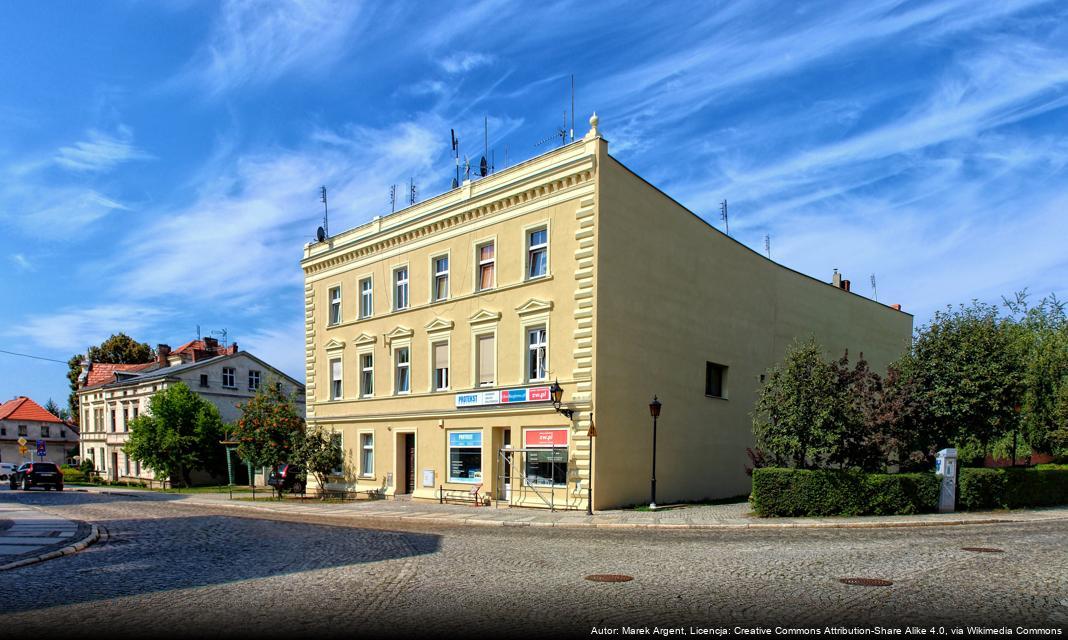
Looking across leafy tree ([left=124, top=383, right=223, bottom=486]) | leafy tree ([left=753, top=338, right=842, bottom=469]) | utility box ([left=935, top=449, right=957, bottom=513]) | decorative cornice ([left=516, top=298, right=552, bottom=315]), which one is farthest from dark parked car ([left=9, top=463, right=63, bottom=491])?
utility box ([left=935, top=449, right=957, bottom=513])

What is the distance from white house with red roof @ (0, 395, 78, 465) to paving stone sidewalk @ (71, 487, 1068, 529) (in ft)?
280

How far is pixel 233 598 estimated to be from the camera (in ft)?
32.4

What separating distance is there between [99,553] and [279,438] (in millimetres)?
20174

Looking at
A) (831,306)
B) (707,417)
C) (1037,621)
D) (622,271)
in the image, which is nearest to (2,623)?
(1037,621)

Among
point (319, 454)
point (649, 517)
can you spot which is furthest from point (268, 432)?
point (649, 517)

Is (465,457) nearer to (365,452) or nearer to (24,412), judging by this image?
(365,452)

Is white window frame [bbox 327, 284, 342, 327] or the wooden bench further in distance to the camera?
white window frame [bbox 327, 284, 342, 327]

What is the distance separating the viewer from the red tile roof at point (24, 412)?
9700 cm

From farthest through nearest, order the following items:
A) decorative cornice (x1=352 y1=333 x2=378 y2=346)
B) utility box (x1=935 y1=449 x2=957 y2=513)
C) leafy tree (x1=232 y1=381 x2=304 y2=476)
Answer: leafy tree (x1=232 y1=381 x2=304 y2=476) → decorative cornice (x1=352 y1=333 x2=378 y2=346) → utility box (x1=935 y1=449 x2=957 y2=513)

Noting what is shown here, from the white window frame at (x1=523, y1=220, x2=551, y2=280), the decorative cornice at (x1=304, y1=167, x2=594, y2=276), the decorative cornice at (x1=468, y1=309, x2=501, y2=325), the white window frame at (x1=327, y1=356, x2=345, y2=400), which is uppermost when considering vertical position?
the decorative cornice at (x1=304, y1=167, x2=594, y2=276)

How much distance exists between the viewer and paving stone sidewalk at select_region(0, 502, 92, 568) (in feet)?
47.6

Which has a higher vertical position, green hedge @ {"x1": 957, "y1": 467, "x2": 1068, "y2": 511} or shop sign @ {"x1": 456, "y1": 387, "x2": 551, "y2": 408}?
shop sign @ {"x1": 456, "y1": 387, "x2": 551, "y2": 408}

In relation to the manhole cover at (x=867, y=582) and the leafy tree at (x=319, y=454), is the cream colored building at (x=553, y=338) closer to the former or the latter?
the leafy tree at (x=319, y=454)

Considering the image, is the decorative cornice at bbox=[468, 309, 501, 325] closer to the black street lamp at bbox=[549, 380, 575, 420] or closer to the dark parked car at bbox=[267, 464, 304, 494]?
the black street lamp at bbox=[549, 380, 575, 420]
